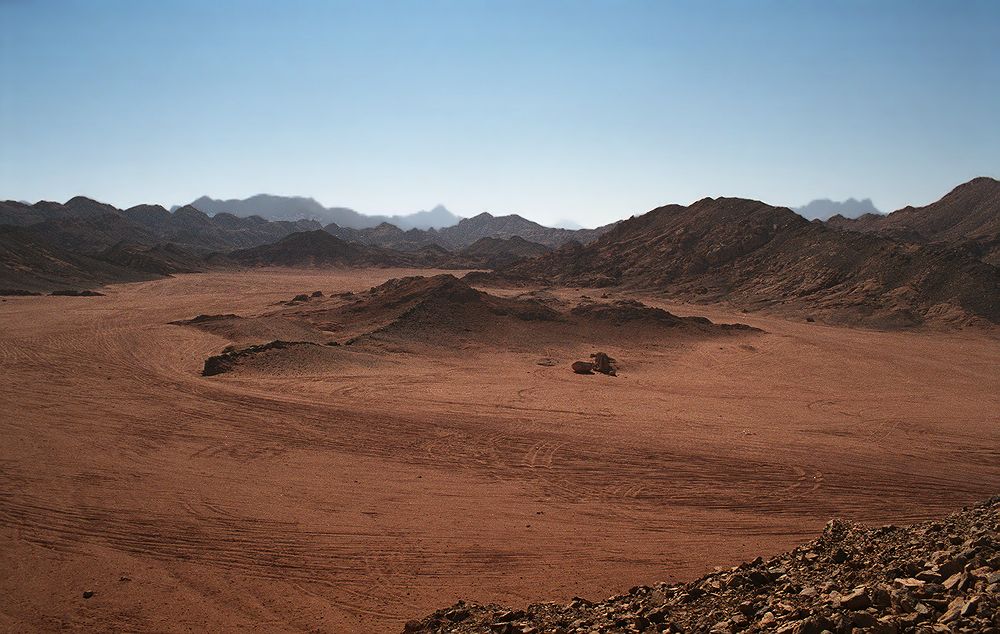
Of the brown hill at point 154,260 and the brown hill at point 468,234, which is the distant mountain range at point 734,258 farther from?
the brown hill at point 468,234

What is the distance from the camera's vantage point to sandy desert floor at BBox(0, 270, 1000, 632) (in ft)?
26.4

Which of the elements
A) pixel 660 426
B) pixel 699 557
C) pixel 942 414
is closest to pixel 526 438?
pixel 660 426

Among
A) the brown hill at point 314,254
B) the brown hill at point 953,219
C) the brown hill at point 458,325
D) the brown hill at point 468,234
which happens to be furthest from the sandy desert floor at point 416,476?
the brown hill at point 468,234

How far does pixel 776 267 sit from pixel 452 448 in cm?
3771

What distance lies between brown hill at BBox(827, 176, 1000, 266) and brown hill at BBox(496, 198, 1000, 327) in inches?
644

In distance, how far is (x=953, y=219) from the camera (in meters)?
64.5

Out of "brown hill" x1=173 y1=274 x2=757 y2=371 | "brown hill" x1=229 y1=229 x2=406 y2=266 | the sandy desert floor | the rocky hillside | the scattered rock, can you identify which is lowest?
the sandy desert floor

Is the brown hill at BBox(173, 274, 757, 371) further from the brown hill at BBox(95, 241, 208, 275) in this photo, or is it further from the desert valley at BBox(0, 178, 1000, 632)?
the brown hill at BBox(95, 241, 208, 275)

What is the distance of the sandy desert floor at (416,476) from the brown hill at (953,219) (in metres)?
44.1

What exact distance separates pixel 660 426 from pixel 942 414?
26.1 feet

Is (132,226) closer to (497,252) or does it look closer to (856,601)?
(497,252)

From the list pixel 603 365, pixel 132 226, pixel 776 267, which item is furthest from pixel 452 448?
pixel 132 226

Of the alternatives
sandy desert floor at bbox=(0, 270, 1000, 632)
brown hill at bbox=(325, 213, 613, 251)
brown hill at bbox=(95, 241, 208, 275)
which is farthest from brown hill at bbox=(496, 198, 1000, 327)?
brown hill at bbox=(325, 213, 613, 251)

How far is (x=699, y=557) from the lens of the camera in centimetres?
893
